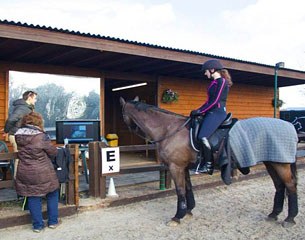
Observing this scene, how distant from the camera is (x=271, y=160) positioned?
12.5ft

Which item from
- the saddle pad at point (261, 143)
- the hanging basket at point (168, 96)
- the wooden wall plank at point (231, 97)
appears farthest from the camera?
the wooden wall plank at point (231, 97)

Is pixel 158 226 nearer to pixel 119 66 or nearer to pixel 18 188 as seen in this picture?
pixel 18 188

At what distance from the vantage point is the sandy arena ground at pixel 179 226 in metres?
3.61

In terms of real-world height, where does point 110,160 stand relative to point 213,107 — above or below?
below

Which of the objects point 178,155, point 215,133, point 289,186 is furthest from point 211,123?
point 289,186

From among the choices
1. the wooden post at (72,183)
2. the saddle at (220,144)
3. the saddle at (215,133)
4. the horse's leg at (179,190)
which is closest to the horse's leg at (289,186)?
the saddle at (220,144)

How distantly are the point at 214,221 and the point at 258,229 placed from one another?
22.3 inches

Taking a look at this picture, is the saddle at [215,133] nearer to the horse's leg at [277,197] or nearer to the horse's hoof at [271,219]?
the horse's leg at [277,197]

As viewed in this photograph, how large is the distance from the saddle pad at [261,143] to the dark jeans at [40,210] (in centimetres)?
228

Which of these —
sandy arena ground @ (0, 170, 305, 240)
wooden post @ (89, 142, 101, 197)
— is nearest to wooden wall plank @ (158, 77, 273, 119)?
wooden post @ (89, 142, 101, 197)

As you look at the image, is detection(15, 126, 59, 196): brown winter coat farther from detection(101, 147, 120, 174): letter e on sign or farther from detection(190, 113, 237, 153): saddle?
detection(190, 113, 237, 153): saddle

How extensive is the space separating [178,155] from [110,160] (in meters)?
1.36

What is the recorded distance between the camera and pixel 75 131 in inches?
223

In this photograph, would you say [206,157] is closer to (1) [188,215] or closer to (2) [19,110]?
(1) [188,215]
